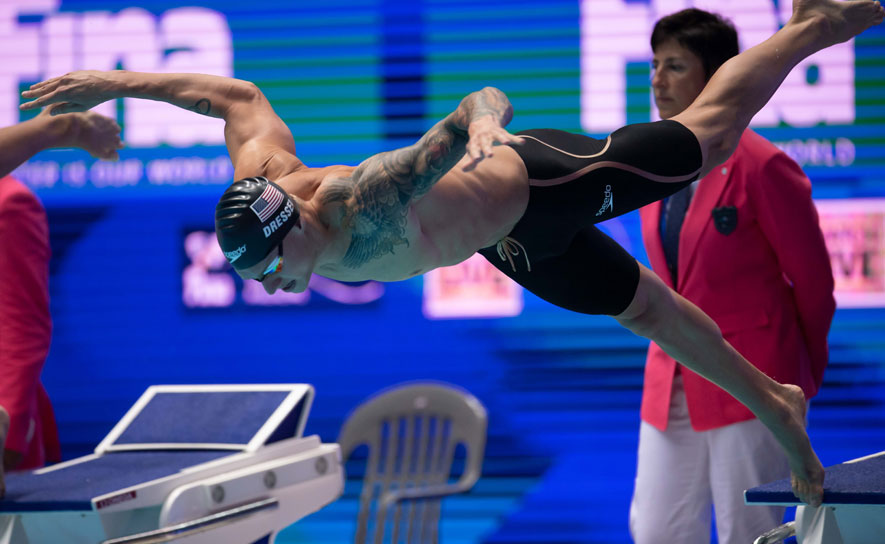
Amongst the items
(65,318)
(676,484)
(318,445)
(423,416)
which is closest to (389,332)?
(423,416)

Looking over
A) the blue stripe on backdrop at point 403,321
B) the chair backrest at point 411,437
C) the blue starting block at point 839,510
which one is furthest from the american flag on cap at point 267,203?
the blue stripe on backdrop at point 403,321

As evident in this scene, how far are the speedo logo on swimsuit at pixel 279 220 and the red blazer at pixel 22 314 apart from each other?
75.3 inches

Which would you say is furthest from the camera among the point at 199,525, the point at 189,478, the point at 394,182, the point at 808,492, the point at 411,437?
the point at 411,437

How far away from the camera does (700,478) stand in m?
3.47

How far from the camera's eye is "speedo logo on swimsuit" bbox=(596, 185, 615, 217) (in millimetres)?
2686

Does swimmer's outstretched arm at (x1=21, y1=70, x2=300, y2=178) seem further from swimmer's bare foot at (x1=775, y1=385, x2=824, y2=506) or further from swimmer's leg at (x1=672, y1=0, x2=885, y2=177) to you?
swimmer's bare foot at (x1=775, y1=385, x2=824, y2=506)

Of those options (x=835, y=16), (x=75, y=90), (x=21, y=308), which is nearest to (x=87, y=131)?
(x=21, y=308)

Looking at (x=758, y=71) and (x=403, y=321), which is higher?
(x=758, y=71)

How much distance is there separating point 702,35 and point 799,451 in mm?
1500

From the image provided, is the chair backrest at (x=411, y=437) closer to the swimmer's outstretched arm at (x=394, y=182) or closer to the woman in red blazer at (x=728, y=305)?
the woman in red blazer at (x=728, y=305)

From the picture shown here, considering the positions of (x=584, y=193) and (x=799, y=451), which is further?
(x=799, y=451)

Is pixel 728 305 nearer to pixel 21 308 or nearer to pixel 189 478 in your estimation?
pixel 189 478

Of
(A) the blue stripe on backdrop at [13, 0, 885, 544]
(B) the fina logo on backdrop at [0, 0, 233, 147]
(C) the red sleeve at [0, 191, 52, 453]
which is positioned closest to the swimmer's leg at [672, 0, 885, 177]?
(A) the blue stripe on backdrop at [13, 0, 885, 544]

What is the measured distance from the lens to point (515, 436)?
17.4 feet
